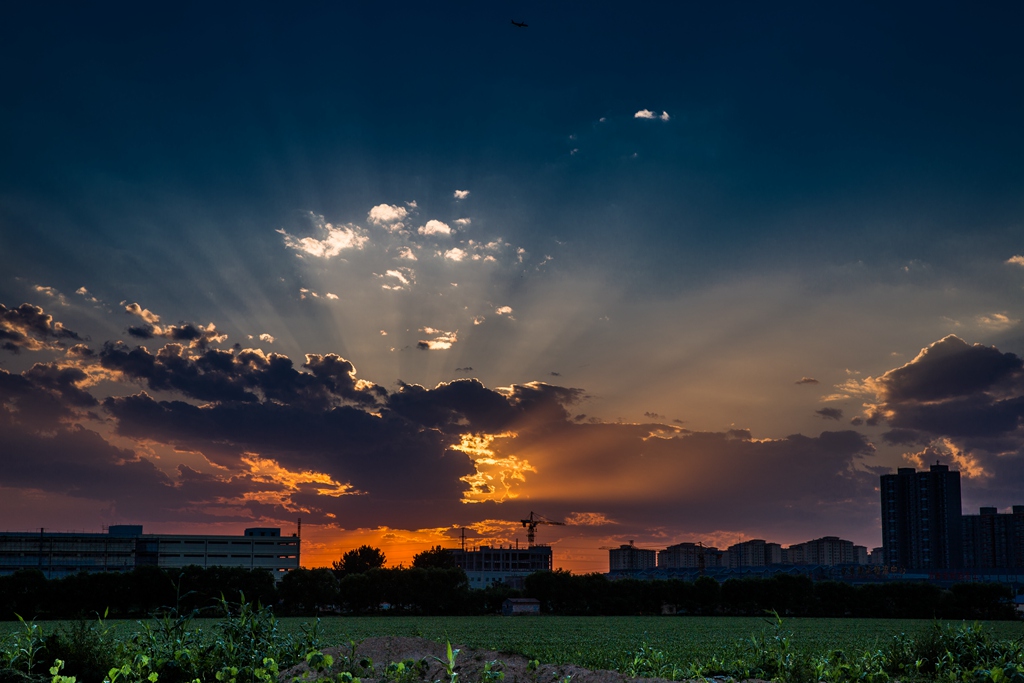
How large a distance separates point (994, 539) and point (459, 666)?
7203 inches

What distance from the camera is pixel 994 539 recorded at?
164 meters

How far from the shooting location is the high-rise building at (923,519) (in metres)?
160

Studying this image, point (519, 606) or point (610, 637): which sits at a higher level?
point (610, 637)

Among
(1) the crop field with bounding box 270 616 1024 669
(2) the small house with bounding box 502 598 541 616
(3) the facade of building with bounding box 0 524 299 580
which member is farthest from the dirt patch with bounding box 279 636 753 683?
(3) the facade of building with bounding box 0 524 299 580

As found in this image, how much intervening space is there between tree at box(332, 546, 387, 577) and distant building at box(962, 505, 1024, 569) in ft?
395

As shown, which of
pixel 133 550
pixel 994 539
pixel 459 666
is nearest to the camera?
pixel 459 666

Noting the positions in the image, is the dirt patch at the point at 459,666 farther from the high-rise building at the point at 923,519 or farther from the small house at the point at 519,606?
the high-rise building at the point at 923,519

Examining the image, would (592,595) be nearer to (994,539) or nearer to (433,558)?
(433,558)

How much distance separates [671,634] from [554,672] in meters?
37.8

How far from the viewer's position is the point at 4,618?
2717 inches

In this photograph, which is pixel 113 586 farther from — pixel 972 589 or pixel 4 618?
pixel 972 589

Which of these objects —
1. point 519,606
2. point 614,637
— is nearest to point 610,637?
point 614,637

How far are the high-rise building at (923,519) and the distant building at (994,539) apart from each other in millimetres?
6499

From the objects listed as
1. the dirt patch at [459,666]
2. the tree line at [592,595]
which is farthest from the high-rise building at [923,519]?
the dirt patch at [459,666]
